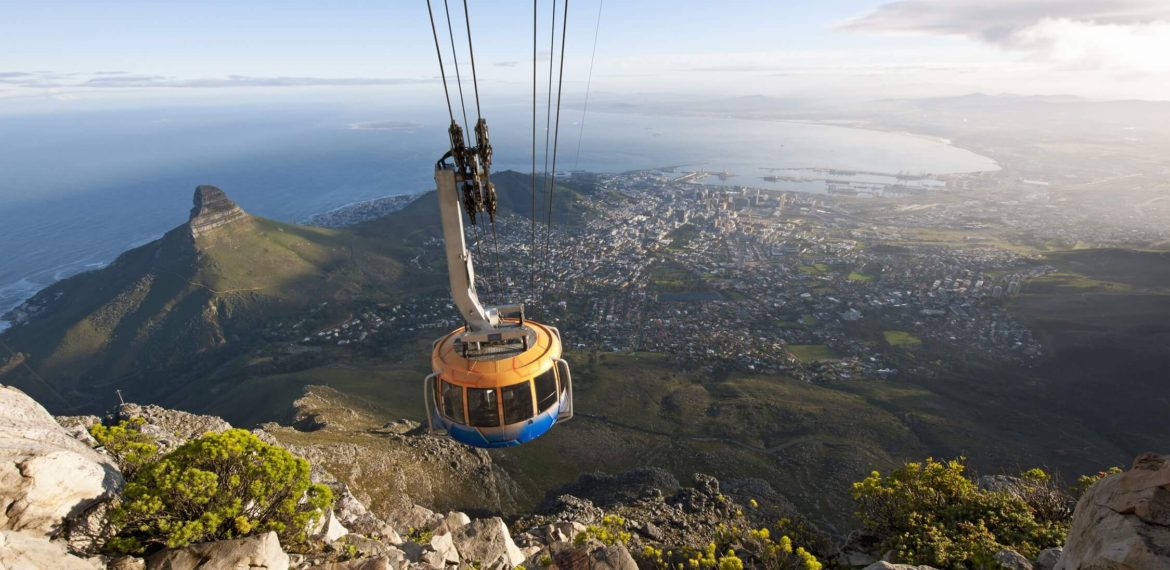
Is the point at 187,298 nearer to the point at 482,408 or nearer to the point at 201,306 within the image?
the point at 201,306

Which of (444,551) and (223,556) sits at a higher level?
(223,556)

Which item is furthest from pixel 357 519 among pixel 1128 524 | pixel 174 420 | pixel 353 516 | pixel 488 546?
pixel 1128 524

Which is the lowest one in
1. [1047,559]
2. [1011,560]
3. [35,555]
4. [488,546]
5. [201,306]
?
[201,306]

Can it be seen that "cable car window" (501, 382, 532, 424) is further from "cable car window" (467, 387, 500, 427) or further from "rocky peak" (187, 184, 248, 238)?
"rocky peak" (187, 184, 248, 238)

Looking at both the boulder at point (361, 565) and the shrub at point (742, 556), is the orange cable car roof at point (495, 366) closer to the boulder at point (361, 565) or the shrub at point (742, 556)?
the boulder at point (361, 565)

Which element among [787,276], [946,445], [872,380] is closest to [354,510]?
[946,445]

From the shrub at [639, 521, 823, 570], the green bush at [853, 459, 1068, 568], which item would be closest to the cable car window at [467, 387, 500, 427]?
the shrub at [639, 521, 823, 570]

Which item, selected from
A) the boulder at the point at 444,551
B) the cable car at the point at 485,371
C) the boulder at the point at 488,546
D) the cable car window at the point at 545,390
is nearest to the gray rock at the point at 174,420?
the boulder at the point at 444,551
